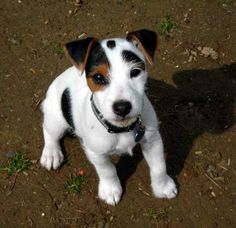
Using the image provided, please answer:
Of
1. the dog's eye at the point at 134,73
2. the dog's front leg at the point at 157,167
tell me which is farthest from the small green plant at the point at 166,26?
the dog's eye at the point at 134,73

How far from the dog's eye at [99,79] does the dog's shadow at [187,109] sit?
6.64ft

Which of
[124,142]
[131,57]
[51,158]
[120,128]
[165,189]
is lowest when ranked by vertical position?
[165,189]

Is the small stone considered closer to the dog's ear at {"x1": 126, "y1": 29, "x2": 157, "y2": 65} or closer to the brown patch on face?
the brown patch on face

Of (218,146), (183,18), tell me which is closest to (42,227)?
(218,146)

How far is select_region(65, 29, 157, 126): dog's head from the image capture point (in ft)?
14.3

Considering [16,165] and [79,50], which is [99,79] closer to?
[79,50]

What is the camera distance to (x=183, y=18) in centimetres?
762

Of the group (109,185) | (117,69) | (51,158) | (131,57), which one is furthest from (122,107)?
(51,158)

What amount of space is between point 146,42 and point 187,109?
2.18 meters

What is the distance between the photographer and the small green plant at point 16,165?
20.8ft

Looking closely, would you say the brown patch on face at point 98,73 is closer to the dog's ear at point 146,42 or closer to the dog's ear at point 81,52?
the dog's ear at point 81,52

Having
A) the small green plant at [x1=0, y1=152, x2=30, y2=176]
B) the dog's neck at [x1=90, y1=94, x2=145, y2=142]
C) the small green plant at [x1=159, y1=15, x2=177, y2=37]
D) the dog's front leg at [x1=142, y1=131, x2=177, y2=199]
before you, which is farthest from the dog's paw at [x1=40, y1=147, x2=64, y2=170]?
the small green plant at [x1=159, y1=15, x2=177, y2=37]

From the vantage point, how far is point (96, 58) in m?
4.54

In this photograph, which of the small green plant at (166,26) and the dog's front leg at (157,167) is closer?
the dog's front leg at (157,167)
